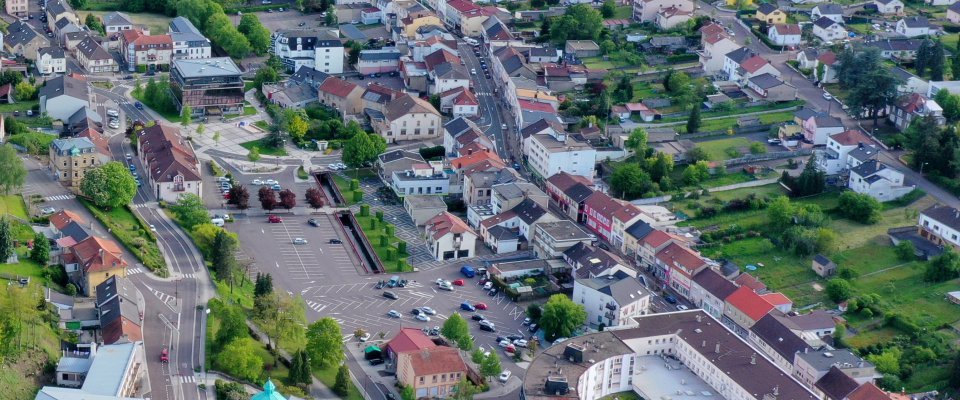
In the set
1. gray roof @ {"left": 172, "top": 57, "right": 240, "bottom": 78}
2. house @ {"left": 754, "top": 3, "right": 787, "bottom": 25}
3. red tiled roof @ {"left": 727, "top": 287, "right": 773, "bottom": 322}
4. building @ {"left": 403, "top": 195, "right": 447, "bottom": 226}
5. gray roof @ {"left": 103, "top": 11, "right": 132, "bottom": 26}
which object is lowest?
building @ {"left": 403, "top": 195, "right": 447, "bottom": 226}

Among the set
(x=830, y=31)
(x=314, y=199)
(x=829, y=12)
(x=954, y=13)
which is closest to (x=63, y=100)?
(x=314, y=199)

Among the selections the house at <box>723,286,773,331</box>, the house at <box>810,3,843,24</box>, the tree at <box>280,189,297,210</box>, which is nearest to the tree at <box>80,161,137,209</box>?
the tree at <box>280,189,297,210</box>

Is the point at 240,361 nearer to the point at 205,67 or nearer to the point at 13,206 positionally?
the point at 13,206

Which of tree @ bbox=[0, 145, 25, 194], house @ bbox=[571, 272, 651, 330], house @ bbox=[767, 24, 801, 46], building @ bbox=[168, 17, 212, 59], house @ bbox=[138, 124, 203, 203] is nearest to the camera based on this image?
house @ bbox=[571, 272, 651, 330]

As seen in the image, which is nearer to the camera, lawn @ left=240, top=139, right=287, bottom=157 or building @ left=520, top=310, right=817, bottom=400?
building @ left=520, top=310, right=817, bottom=400

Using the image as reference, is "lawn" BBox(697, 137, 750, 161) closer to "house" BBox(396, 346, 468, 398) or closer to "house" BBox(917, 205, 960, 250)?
"house" BBox(917, 205, 960, 250)

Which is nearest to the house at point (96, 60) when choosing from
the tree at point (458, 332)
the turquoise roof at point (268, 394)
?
the tree at point (458, 332)
